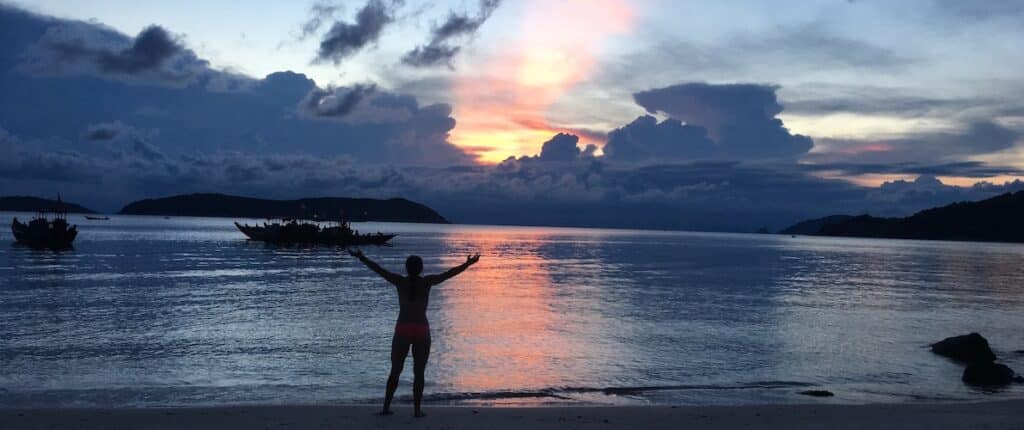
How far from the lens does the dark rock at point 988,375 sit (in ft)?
61.0

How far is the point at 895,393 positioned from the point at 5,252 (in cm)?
8763

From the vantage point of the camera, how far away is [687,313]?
34.5m

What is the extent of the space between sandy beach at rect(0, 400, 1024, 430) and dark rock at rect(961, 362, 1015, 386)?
5495 mm

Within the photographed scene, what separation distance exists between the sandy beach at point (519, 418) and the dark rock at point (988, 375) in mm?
5495

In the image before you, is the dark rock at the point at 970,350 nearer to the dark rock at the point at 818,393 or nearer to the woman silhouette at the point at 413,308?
the dark rock at the point at 818,393

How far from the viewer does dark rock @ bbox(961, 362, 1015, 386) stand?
1858 cm

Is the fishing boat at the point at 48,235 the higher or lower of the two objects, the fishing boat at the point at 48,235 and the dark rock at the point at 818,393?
the higher

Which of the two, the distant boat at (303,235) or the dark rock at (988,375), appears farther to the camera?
the distant boat at (303,235)

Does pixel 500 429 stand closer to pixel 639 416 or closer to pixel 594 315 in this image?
pixel 639 416

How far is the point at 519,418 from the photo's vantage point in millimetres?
11984

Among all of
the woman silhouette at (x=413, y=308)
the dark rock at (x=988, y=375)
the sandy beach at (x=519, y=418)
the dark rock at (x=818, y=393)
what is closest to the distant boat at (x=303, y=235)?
the dark rock at (x=988, y=375)

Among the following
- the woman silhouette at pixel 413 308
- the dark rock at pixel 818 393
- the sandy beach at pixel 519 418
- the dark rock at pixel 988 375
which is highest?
the woman silhouette at pixel 413 308

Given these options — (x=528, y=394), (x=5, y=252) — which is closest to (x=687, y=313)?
(x=528, y=394)

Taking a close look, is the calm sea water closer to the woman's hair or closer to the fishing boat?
the woman's hair
